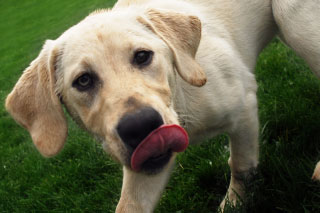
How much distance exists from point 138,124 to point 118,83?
0.40m

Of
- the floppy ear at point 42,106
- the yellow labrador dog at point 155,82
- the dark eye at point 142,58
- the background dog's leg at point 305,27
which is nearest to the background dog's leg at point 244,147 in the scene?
the yellow labrador dog at point 155,82

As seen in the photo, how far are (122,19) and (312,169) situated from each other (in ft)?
5.54

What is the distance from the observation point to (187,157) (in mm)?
3693

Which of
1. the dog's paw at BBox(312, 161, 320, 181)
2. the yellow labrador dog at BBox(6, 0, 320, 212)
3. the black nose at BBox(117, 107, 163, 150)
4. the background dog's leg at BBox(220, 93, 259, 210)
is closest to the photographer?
the black nose at BBox(117, 107, 163, 150)

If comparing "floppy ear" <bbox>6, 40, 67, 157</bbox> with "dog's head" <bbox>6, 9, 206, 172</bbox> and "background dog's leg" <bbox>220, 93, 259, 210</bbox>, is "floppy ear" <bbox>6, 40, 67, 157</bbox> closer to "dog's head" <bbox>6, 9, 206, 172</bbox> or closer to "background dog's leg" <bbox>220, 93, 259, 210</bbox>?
"dog's head" <bbox>6, 9, 206, 172</bbox>

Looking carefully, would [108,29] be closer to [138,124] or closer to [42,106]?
[42,106]

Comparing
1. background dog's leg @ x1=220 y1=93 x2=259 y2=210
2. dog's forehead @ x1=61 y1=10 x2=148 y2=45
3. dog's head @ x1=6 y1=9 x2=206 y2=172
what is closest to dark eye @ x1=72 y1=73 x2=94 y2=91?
dog's head @ x1=6 y1=9 x2=206 y2=172

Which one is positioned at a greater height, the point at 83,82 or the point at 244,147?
the point at 83,82

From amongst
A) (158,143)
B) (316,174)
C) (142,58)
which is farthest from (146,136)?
(316,174)

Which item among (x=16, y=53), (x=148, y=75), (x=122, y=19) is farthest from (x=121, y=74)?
(x=16, y=53)

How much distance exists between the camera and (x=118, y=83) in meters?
2.33

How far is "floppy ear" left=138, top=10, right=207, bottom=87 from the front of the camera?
108 inches

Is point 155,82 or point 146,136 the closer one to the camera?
point 146,136

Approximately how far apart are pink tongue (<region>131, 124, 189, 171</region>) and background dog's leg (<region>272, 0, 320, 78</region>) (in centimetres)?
153
